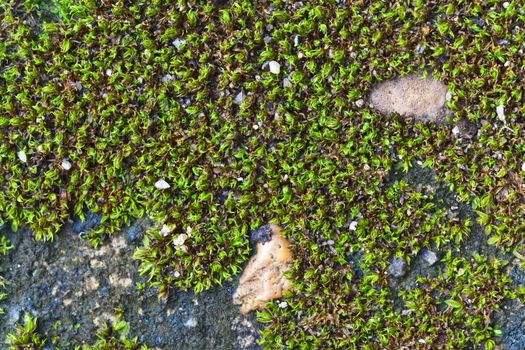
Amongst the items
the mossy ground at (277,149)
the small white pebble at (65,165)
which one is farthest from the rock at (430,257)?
the small white pebble at (65,165)

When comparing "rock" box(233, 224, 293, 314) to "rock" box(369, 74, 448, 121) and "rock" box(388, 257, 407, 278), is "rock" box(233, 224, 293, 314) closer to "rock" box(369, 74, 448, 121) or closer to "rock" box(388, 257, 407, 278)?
"rock" box(388, 257, 407, 278)

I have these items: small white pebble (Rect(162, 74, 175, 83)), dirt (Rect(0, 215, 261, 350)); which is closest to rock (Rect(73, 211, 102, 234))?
dirt (Rect(0, 215, 261, 350))

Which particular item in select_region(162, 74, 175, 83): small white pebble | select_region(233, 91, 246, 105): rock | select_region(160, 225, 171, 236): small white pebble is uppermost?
select_region(162, 74, 175, 83): small white pebble

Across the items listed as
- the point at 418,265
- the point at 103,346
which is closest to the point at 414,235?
the point at 418,265

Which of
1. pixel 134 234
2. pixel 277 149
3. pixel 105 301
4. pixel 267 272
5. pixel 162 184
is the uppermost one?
pixel 277 149

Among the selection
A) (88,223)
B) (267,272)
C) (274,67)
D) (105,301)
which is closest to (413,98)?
(274,67)

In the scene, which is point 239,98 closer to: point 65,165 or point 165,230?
point 165,230

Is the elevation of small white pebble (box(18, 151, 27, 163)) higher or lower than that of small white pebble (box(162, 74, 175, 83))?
lower

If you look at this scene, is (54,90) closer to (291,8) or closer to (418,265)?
(291,8)
